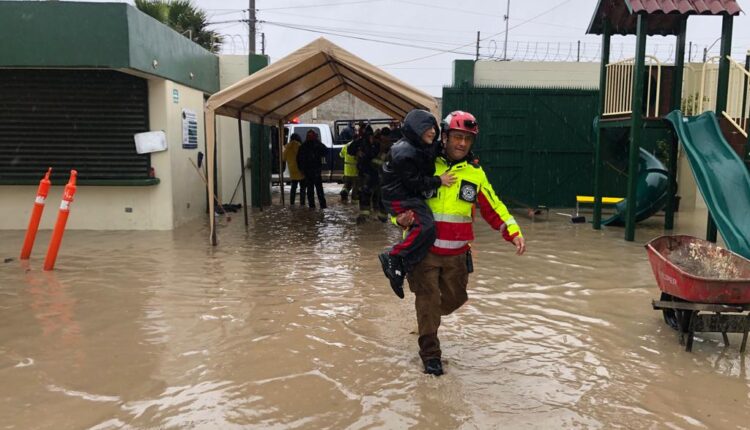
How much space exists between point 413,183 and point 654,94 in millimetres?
8444

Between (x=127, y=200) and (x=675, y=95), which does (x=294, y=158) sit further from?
(x=675, y=95)

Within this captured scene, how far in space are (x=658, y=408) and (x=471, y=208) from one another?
1.72 m

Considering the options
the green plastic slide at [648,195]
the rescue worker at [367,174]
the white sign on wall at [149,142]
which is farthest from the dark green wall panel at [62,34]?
the green plastic slide at [648,195]

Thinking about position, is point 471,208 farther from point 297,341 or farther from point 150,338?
point 150,338

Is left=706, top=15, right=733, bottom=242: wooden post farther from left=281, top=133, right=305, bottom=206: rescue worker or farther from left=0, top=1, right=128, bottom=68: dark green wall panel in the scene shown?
left=281, top=133, right=305, bottom=206: rescue worker

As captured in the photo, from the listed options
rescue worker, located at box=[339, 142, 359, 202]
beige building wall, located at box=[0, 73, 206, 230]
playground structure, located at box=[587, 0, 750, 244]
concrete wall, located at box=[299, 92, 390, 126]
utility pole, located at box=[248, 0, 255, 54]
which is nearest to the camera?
playground structure, located at box=[587, 0, 750, 244]

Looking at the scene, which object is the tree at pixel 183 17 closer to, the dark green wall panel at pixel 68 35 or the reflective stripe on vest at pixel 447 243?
the dark green wall panel at pixel 68 35

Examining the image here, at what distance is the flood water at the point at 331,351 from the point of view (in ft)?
12.5

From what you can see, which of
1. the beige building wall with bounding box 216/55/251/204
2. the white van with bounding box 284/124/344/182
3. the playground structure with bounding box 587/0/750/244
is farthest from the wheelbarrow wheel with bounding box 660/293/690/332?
the white van with bounding box 284/124/344/182

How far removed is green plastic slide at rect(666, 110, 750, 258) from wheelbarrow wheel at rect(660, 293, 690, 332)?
2111mm

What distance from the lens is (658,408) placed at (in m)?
3.89

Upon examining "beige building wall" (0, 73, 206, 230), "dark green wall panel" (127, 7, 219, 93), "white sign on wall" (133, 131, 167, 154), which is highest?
"dark green wall panel" (127, 7, 219, 93)

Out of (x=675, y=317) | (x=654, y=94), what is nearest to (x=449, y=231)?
(x=675, y=317)

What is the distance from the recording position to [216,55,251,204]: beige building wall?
14234 millimetres
